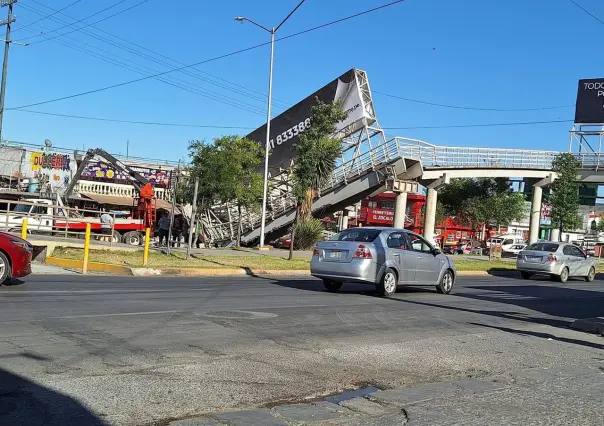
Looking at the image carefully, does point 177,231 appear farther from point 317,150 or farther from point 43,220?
point 317,150

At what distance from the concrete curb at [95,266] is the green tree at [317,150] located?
26.7 feet

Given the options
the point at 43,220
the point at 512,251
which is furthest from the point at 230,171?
the point at 512,251

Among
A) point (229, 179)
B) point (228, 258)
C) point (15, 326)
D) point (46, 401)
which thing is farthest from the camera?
point (229, 179)

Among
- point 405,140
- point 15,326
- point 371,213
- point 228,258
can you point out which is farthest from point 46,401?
point 371,213

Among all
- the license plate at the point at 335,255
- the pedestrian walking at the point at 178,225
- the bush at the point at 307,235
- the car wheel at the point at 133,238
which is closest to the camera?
the license plate at the point at 335,255

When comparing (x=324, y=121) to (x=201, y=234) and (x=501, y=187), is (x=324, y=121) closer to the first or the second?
(x=201, y=234)

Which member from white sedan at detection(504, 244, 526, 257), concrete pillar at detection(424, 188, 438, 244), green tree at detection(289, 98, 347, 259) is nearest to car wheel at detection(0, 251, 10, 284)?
green tree at detection(289, 98, 347, 259)

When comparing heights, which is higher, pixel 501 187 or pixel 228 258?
pixel 501 187

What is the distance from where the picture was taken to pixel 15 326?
8.07 metres

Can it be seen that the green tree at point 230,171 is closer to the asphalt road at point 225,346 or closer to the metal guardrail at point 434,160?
the metal guardrail at point 434,160

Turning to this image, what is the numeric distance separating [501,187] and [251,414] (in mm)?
46514

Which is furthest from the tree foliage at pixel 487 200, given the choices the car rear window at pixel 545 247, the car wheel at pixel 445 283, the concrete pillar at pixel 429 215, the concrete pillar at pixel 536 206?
the car wheel at pixel 445 283

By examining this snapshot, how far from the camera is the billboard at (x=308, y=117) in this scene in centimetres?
3131

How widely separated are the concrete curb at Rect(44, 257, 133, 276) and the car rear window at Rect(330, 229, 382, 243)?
6101mm
